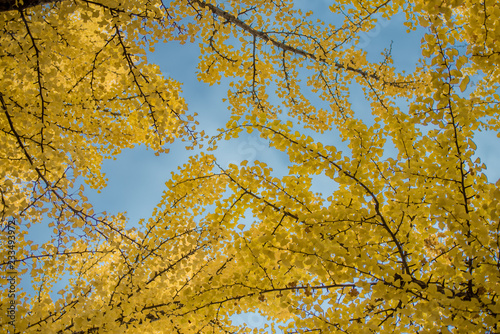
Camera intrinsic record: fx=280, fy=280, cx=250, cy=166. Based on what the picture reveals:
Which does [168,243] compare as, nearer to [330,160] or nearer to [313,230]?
[313,230]

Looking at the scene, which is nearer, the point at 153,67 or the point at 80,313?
the point at 80,313

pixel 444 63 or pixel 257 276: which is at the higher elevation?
pixel 444 63

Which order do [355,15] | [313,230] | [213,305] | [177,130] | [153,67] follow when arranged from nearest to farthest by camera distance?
[313,230]
[213,305]
[177,130]
[355,15]
[153,67]

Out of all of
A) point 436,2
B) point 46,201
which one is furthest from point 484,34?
point 46,201

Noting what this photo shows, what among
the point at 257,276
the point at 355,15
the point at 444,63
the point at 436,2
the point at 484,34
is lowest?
the point at 257,276

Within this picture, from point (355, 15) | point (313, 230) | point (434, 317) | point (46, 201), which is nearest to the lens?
point (434, 317)

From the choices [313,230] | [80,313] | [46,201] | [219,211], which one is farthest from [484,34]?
[80,313]

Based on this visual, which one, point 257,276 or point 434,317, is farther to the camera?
point 257,276

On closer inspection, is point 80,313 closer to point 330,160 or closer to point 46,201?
point 46,201

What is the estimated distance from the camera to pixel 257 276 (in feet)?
8.33

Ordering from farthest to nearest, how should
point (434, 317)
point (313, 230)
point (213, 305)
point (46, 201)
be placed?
point (213, 305)
point (46, 201)
point (313, 230)
point (434, 317)

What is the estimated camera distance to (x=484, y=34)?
2027mm

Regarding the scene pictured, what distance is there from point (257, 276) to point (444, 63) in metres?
2.14

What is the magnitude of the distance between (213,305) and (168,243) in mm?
1359
